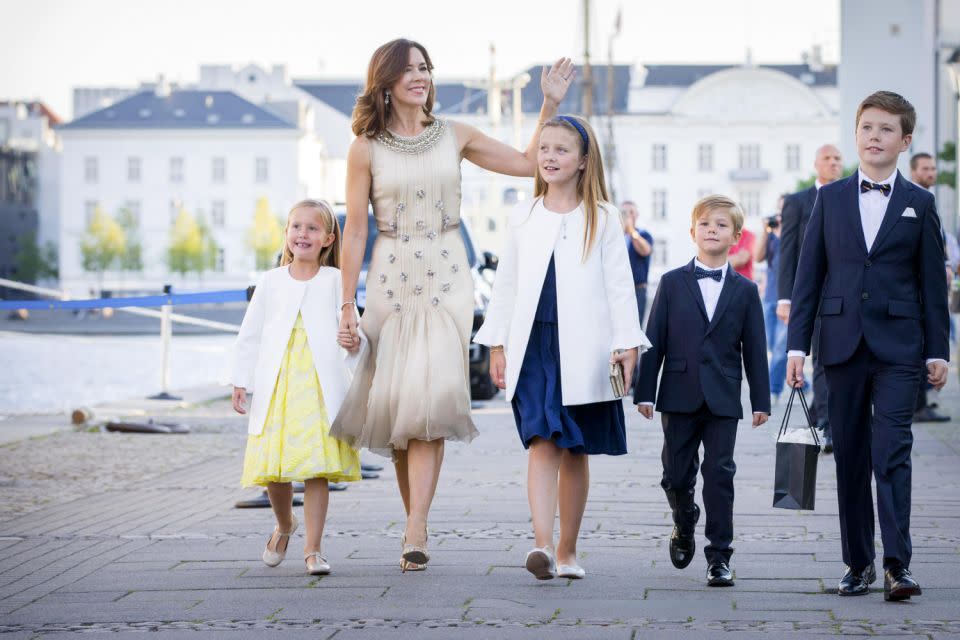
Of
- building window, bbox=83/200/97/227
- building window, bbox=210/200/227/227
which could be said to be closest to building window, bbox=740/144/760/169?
building window, bbox=210/200/227/227

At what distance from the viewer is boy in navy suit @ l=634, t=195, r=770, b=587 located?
5977 millimetres

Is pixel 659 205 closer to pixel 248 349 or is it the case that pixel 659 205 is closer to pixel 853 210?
pixel 248 349

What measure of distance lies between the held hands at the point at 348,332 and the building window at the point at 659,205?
326 ft

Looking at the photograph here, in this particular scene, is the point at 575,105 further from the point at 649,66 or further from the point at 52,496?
the point at 52,496

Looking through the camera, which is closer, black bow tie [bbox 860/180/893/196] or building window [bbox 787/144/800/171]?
black bow tie [bbox 860/180/893/196]

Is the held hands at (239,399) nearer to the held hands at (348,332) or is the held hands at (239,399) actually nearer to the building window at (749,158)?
the held hands at (348,332)

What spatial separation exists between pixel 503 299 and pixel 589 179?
0.54 meters

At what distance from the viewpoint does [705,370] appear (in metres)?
5.99

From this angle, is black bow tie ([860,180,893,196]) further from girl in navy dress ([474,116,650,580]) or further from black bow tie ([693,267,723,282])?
girl in navy dress ([474,116,650,580])

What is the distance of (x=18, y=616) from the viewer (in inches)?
213

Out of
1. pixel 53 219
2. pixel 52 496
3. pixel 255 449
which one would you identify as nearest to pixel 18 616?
pixel 255 449

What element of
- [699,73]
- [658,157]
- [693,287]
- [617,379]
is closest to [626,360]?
[617,379]

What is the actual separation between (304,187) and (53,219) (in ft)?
66.9

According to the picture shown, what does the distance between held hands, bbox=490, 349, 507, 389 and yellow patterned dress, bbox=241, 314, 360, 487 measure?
0.67 metres
